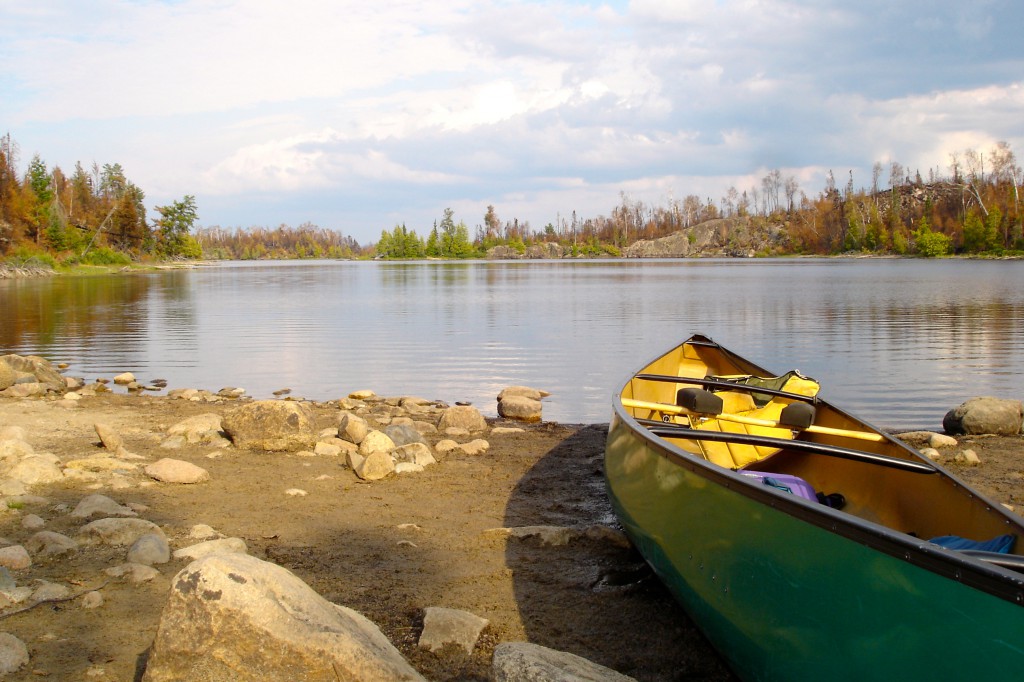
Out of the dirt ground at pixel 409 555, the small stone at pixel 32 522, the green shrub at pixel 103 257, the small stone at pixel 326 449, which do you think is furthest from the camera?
the green shrub at pixel 103 257

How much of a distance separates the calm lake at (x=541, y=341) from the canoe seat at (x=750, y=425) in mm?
1223

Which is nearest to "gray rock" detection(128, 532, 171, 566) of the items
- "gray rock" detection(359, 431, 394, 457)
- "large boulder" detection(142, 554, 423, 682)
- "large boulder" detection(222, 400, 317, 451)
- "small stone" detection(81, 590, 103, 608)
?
"small stone" detection(81, 590, 103, 608)

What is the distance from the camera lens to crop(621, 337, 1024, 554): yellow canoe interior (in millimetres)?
4230

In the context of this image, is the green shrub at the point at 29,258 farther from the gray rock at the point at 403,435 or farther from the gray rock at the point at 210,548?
the gray rock at the point at 210,548

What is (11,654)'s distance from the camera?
366 cm

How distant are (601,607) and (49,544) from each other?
11.8 ft

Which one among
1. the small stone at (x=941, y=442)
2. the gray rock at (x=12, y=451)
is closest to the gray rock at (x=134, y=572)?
the gray rock at (x=12, y=451)

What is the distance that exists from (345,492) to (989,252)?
106 metres

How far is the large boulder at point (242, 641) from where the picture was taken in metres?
3.26

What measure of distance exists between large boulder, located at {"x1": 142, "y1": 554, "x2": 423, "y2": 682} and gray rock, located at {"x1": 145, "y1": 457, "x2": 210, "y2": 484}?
160 inches

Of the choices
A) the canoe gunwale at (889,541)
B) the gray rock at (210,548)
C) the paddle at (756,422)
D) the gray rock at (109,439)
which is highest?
the canoe gunwale at (889,541)

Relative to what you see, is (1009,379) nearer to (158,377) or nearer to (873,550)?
(873,550)

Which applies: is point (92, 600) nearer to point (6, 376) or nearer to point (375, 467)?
point (375, 467)

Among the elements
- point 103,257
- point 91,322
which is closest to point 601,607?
point 91,322
